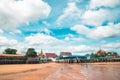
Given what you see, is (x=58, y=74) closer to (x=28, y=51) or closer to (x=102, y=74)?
(x=102, y=74)

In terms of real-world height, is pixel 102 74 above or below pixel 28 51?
below

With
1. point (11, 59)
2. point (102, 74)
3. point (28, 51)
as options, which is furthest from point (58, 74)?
point (28, 51)

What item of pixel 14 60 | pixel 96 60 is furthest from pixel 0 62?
pixel 96 60

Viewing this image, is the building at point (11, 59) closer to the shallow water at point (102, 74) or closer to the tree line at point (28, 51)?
the tree line at point (28, 51)

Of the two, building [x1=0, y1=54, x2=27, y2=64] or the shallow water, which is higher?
building [x1=0, y1=54, x2=27, y2=64]

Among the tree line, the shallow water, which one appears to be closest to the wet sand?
the shallow water

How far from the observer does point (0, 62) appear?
257ft

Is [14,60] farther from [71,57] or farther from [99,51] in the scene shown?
[99,51]

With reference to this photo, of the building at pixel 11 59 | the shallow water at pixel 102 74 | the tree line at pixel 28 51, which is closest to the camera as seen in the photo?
the shallow water at pixel 102 74

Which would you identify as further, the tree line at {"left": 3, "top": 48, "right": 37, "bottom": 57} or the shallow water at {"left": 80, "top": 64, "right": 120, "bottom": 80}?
the tree line at {"left": 3, "top": 48, "right": 37, "bottom": 57}

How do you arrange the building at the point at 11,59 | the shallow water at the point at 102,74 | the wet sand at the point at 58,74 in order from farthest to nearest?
the building at the point at 11,59
the shallow water at the point at 102,74
the wet sand at the point at 58,74

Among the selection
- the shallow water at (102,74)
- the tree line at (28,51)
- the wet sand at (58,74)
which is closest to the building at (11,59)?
the tree line at (28,51)

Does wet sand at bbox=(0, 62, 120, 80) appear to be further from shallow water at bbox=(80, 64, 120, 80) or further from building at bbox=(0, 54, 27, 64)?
building at bbox=(0, 54, 27, 64)

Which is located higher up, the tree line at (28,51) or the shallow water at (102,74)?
the tree line at (28,51)
